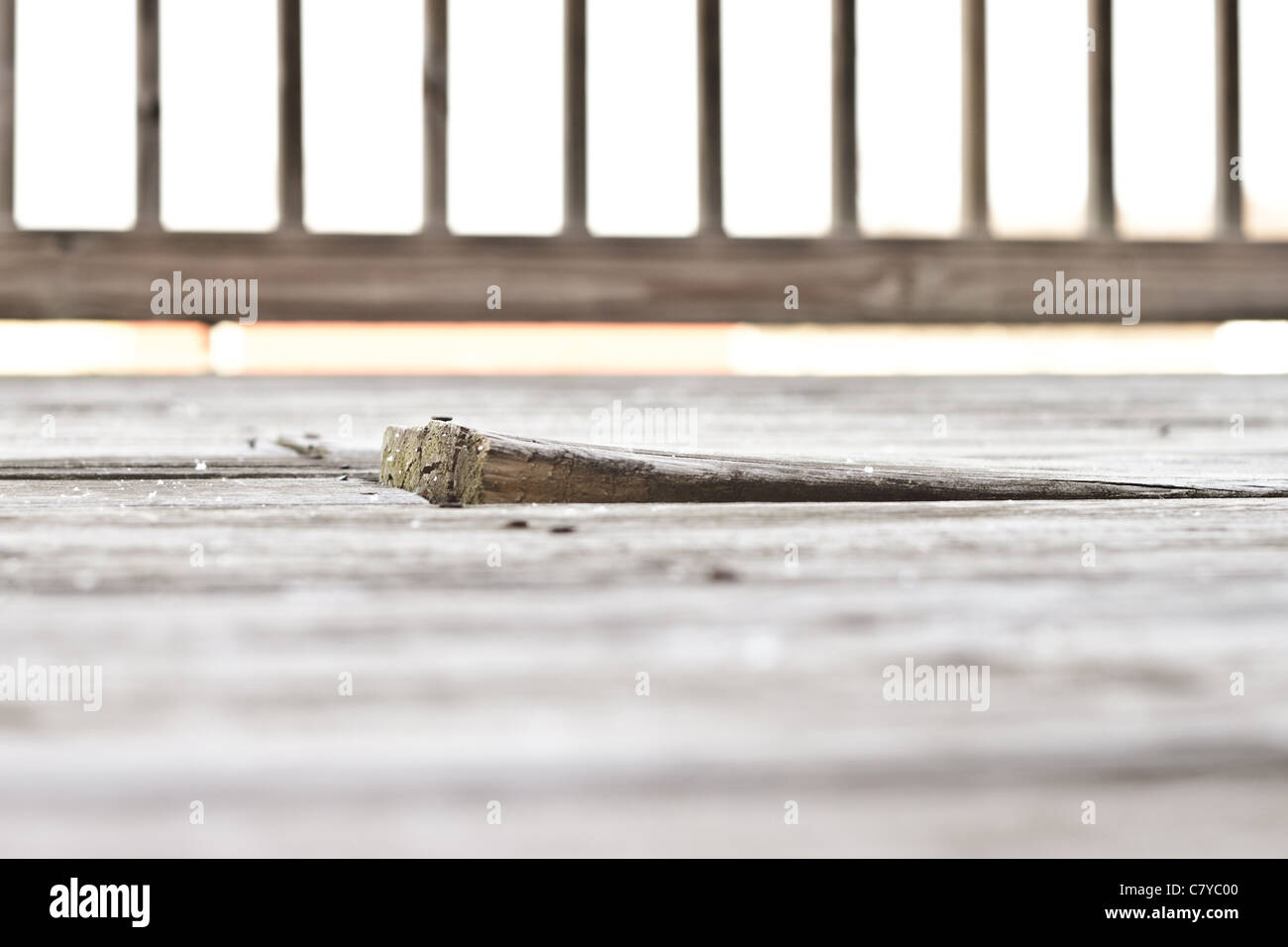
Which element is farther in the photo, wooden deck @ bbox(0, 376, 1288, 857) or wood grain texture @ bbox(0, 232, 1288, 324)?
wood grain texture @ bbox(0, 232, 1288, 324)

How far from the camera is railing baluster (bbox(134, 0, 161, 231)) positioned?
2.02m

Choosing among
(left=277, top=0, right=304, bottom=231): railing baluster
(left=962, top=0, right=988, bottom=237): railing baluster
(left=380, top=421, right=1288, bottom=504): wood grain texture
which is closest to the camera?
(left=380, top=421, right=1288, bottom=504): wood grain texture

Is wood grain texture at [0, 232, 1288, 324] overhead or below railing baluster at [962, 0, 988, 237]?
below

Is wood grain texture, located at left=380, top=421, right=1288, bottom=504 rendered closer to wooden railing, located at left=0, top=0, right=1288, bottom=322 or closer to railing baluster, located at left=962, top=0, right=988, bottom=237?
wooden railing, located at left=0, top=0, right=1288, bottom=322

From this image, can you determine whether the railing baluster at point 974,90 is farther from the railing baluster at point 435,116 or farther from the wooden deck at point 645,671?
the wooden deck at point 645,671

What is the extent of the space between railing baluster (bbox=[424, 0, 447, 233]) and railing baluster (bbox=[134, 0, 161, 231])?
0.45 metres

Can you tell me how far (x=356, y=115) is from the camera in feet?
6.85

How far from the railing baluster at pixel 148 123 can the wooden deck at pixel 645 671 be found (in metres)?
1.39

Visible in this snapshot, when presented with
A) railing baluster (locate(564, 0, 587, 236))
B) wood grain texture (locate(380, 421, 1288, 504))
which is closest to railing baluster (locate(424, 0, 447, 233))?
railing baluster (locate(564, 0, 587, 236))

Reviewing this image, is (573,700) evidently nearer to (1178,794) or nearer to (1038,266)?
(1178,794)

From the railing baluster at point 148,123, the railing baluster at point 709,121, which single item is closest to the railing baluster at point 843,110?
the railing baluster at point 709,121

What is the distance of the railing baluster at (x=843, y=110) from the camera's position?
6.95ft

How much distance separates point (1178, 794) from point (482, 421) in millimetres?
1071

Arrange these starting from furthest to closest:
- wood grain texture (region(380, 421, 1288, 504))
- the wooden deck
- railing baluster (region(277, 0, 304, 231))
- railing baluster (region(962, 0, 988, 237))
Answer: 1. railing baluster (region(962, 0, 988, 237))
2. railing baluster (region(277, 0, 304, 231))
3. wood grain texture (region(380, 421, 1288, 504))
4. the wooden deck
